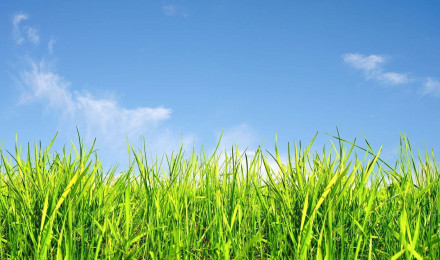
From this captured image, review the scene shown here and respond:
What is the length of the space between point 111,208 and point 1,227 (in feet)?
2.40

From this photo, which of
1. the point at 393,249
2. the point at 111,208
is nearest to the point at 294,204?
the point at 393,249

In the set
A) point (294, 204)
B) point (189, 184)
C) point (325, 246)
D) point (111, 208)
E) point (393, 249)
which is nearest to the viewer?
point (325, 246)

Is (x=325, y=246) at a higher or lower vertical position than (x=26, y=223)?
lower

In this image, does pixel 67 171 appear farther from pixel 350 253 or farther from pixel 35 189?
pixel 350 253

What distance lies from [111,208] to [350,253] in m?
1.41

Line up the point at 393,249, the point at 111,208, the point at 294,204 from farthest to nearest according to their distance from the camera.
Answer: the point at 111,208
the point at 294,204
the point at 393,249

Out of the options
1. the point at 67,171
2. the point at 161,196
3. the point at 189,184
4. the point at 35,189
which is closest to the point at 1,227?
the point at 35,189

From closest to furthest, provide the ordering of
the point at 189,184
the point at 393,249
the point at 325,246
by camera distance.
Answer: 1. the point at 325,246
2. the point at 393,249
3. the point at 189,184

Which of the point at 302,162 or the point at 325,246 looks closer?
the point at 325,246

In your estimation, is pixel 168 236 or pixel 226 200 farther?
pixel 226 200

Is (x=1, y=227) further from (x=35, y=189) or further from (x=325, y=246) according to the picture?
(x=325, y=246)

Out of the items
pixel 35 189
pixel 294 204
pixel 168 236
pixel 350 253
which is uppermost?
pixel 35 189

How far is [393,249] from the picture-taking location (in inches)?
80.0

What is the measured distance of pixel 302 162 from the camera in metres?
2.43
